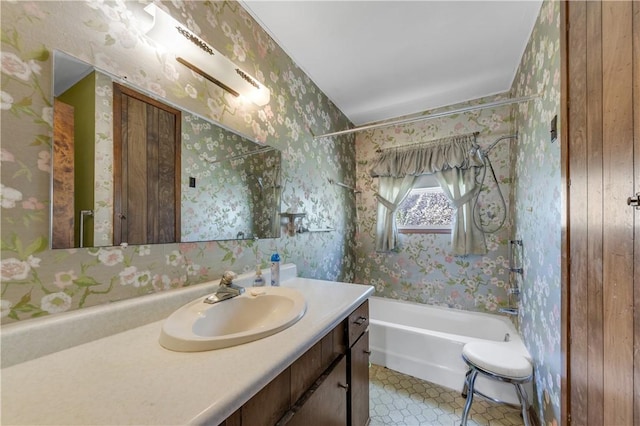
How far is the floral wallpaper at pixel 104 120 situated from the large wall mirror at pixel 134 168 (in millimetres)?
28

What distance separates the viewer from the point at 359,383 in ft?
4.04

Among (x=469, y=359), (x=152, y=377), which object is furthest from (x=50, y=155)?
(x=469, y=359)

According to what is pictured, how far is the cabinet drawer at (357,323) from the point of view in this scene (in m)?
1.12

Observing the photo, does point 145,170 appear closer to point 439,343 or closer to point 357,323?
point 357,323

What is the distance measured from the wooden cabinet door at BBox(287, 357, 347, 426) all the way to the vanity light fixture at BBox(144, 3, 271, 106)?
1417 millimetres

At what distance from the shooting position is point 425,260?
245 centimetres

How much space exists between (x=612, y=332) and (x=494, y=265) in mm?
1720

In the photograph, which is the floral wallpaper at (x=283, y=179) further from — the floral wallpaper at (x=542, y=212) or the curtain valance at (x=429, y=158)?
the curtain valance at (x=429, y=158)

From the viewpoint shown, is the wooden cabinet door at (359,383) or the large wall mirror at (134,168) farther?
the wooden cabinet door at (359,383)

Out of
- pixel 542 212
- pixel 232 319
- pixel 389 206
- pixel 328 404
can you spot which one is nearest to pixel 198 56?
pixel 232 319

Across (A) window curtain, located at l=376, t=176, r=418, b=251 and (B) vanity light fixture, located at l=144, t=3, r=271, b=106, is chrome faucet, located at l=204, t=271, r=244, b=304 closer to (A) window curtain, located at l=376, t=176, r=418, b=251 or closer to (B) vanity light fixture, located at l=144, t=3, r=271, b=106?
(B) vanity light fixture, located at l=144, t=3, r=271, b=106

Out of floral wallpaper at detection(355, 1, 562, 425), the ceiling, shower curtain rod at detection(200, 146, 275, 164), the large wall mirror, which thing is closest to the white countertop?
the large wall mirror

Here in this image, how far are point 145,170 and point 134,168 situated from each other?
37 mm

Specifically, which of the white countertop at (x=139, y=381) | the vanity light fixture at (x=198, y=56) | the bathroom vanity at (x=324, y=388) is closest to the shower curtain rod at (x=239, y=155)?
the vanity light fixture at (x=198, y=56)
